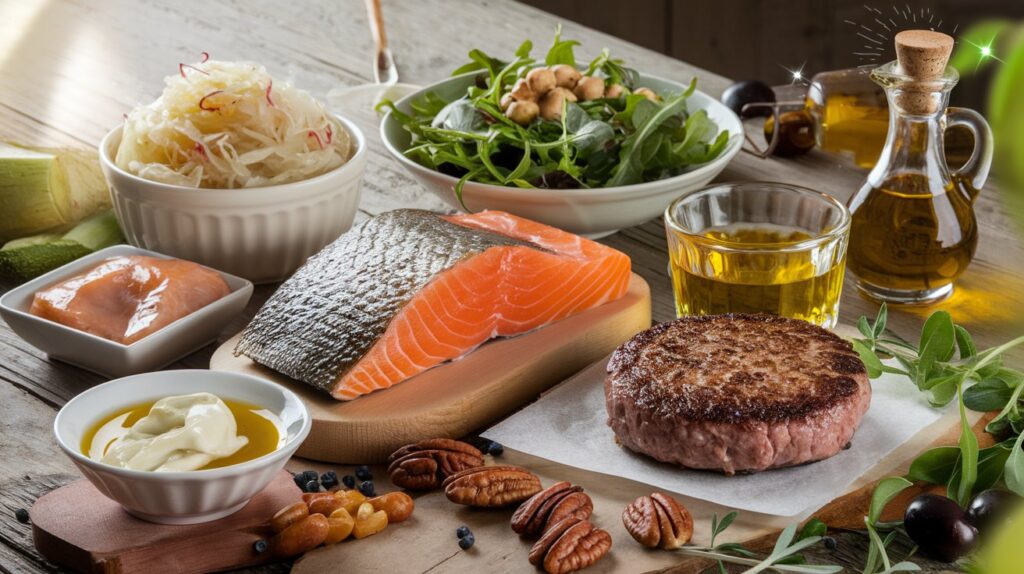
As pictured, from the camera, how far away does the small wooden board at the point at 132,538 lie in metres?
1.35

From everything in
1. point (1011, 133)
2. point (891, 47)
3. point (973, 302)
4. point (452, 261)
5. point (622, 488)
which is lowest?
point (973, 302)

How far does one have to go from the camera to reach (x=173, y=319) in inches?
75.5

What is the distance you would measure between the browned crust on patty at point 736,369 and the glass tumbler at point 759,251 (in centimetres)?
15

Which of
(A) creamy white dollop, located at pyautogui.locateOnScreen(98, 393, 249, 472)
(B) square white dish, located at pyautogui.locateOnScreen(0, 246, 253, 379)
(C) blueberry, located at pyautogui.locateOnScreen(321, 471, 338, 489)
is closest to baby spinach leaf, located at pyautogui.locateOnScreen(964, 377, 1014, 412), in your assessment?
(C) blueberry, located at pyautogui.locateOnScreen(321, 471, 338, 489)

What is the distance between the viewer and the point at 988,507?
1.40m

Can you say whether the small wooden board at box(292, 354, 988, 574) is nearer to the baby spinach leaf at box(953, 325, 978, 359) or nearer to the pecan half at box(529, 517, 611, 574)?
the pecan half at box(529, 517, 611, 574)

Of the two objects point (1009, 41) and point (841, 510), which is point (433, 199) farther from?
point (1009, 41)

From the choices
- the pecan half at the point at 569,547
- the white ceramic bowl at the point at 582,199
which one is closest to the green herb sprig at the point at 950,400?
the pecan half at the point at 569,547

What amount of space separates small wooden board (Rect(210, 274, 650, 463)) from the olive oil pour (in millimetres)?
487

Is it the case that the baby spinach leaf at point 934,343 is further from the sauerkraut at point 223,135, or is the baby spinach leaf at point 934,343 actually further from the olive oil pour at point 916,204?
the sauerkraut at point 223,135

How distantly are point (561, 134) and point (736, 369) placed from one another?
1.04 m

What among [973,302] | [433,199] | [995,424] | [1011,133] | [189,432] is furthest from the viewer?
[433,199]

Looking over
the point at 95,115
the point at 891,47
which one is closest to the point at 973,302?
→ the point at 891,47

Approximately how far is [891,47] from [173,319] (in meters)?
1.43
